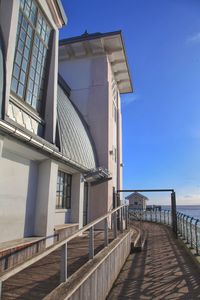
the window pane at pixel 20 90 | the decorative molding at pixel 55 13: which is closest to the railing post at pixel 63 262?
the window pane at pixel 20 90

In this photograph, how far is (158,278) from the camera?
21.2 ft

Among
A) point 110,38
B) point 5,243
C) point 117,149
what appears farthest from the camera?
point 117,149

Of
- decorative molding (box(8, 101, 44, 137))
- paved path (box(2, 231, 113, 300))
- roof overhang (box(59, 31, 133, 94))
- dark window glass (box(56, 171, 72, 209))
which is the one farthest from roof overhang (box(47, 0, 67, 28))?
paved path (box(2, 231, 113, 300))

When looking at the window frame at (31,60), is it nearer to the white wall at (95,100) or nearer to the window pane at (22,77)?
the window pane at (22,77)

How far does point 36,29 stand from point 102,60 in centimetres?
969

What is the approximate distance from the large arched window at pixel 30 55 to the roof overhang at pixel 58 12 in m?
0.64

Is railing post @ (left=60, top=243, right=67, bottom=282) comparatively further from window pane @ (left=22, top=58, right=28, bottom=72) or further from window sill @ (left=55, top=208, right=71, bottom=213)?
window sill @ (left=55, top=208, right=71, bottom=213)

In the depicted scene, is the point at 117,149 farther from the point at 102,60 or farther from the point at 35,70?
the point at 35,70

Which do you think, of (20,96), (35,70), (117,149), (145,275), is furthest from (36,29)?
(117,149)

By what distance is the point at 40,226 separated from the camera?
7.54 metres

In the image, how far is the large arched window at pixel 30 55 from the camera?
23.9 ft

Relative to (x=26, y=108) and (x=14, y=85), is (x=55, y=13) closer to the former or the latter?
(x=14, y=85)

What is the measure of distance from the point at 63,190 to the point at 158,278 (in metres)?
5.26

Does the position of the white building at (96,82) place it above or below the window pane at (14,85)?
above
